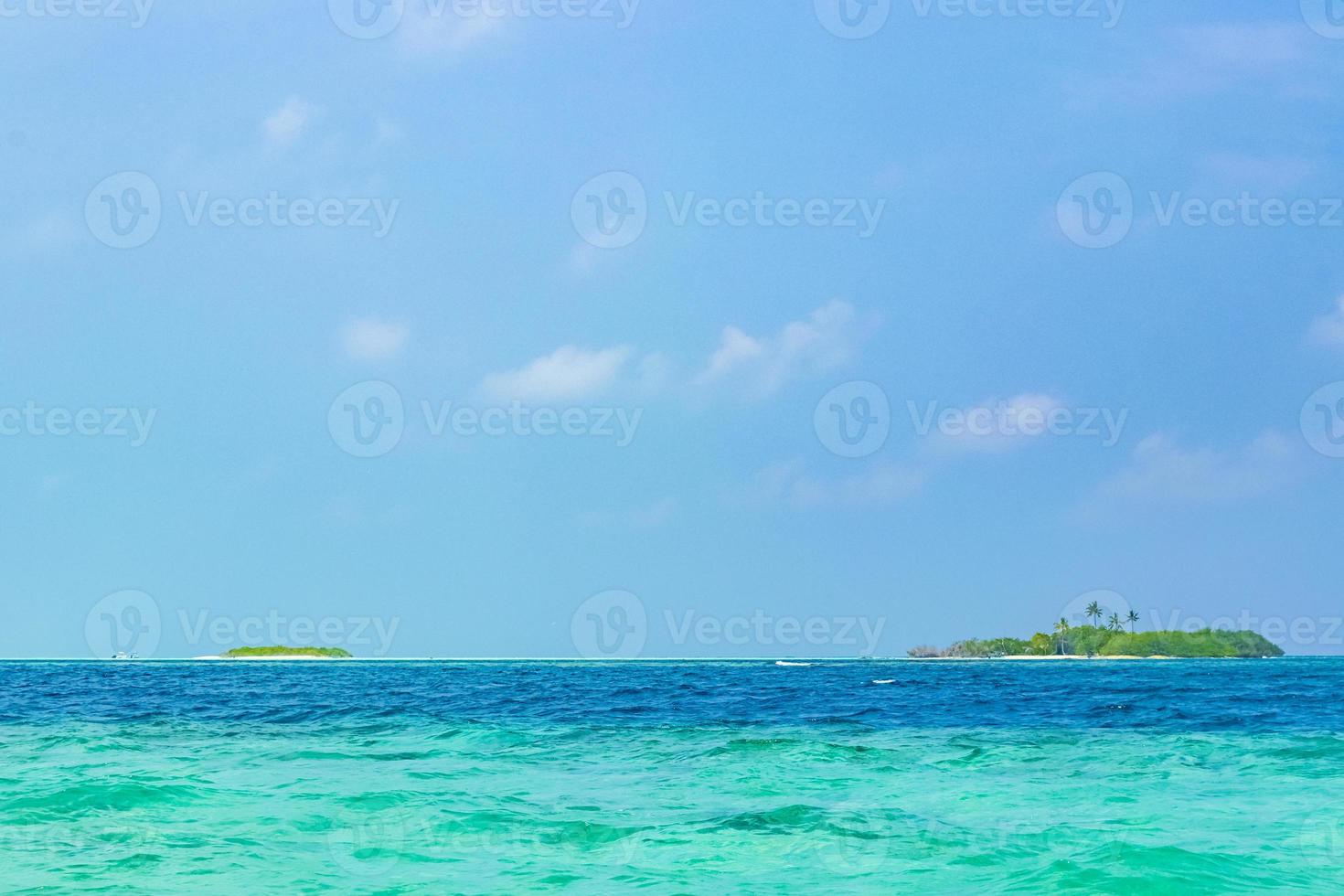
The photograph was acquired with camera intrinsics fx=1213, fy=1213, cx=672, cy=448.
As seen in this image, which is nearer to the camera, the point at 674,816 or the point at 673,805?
the point at 674,816

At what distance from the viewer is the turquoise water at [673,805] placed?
14.9 m

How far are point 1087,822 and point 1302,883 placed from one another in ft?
12.5

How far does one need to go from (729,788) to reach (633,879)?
7.13 m

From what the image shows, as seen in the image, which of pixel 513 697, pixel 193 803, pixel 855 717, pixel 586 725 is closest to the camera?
pixel 193 803

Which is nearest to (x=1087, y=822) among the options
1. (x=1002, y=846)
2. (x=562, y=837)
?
(x=1002, y=846)

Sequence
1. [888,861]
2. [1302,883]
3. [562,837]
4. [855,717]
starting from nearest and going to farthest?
1. [1302,883]
2. [888,861]
3. [562,837]
4. [855,717]

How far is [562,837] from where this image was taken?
1719cm

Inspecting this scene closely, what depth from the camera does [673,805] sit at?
19812 millimetres

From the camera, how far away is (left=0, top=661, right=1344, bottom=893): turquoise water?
14898 millimetres

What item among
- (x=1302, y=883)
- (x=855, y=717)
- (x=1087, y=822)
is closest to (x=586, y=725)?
(x=855, y=717)

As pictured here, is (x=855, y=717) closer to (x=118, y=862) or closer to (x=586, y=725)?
(x=586, y=725)

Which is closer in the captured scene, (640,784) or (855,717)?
(640,784)

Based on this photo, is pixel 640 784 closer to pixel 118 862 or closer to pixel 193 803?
pixel 193 803

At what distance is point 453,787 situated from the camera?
21812 millimetres
